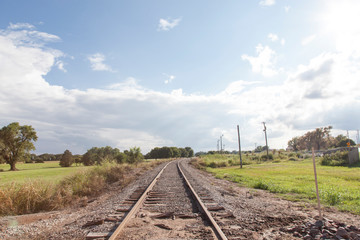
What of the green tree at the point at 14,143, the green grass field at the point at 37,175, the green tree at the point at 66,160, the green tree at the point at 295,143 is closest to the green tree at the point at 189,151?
the green tree at the point at 295,143

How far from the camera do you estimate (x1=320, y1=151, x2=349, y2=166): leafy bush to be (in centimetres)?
2933

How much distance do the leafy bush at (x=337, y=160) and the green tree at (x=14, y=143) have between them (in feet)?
204

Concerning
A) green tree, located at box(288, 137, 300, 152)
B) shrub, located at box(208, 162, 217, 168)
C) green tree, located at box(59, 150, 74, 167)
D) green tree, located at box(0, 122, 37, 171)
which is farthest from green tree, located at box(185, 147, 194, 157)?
shrub, located at box(208, 162, 217, 168)

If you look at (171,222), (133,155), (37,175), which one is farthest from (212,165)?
(171,222)

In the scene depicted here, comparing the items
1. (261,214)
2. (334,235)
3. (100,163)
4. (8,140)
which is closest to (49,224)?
(261,214)

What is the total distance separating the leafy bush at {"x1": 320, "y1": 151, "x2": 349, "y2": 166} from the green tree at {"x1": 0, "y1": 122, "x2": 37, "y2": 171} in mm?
62191

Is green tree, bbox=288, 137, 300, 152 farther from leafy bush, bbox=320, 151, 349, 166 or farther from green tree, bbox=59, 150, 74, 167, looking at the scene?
green tree, bbox=59, 150, 74, 167

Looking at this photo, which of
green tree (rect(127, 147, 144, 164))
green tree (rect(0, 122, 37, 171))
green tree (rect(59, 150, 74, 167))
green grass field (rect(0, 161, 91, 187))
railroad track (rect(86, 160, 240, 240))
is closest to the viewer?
railroad track (rect(86, 160, 240, 240))

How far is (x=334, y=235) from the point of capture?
13.8 ft

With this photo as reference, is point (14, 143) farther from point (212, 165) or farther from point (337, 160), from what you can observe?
point (337, 160)

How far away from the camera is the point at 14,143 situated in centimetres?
5703

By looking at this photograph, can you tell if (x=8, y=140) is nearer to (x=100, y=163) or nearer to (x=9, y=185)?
(x=100, y=163)

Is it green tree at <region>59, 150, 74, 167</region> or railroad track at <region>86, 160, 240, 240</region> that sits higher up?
green tree at <region>59, 150, 74, 167</region>

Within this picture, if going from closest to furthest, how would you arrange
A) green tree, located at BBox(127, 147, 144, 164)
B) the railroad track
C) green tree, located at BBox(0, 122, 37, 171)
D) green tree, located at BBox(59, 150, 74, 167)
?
the railroad track
green tree, located at BBox(127, 147, 144, 164)
green tree, located at BBox(0, 122, 37, 171)
green tree, located at BBox(59, 150, 74, 167)
